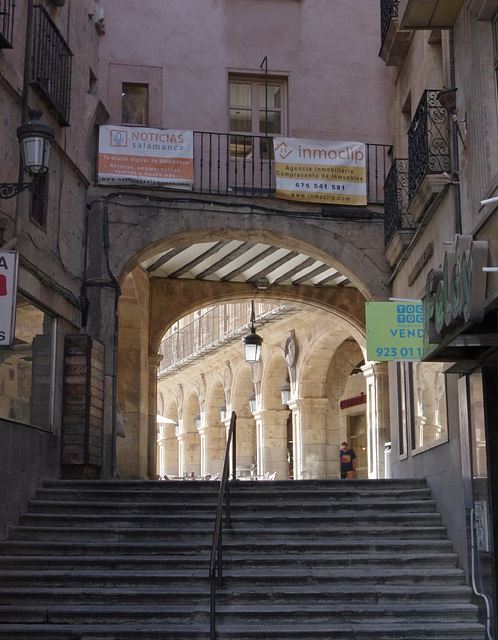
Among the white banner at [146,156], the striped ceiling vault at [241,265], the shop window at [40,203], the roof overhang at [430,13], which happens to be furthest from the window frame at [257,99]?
the roof overhang at [430,13]

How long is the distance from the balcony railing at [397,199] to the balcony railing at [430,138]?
1909 mm

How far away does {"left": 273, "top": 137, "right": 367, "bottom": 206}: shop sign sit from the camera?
49.0 ft

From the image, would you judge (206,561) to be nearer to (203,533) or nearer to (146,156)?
(203,533)

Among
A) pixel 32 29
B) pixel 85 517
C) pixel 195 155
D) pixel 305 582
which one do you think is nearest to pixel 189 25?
pixel 195 155

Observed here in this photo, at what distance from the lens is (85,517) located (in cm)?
1072

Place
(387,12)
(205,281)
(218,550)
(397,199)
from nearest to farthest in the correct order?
(218,550) < (397,199) < (387,12) < (205,281)

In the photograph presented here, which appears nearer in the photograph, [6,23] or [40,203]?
[6,23]

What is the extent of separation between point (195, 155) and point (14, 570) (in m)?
7.38

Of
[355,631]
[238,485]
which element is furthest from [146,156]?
[355,631]

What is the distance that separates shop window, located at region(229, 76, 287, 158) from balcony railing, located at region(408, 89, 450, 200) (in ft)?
14.0

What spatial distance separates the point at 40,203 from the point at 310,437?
13.8 m

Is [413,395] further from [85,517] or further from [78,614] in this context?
[78,614]

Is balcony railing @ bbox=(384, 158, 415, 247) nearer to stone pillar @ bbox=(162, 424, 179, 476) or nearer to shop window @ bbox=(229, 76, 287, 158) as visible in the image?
shop window @ bbox=(229, 76, 287, 158)

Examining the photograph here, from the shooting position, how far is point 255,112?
1551 centimetres
